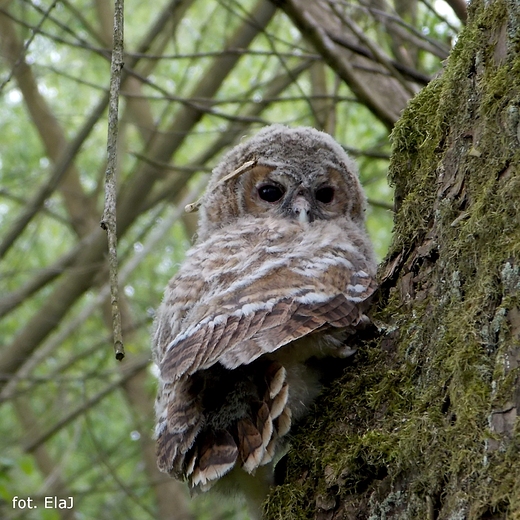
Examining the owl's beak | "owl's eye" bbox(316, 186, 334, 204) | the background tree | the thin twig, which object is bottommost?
the thin twig

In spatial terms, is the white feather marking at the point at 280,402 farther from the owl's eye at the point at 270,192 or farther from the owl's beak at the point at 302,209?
the owl's eye at the point at 270,192

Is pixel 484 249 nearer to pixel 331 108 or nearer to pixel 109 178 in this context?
pixel 109 178

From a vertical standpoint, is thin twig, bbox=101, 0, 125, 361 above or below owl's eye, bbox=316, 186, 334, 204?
below

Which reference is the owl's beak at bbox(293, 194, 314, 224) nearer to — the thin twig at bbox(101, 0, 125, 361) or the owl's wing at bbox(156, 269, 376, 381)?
the owl's wing at bbox(156, 269, 376, 381)

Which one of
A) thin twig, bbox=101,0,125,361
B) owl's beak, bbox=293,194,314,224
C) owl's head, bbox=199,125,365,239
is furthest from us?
owl's head, bbox=199,125,365,239

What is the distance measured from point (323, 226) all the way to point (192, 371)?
1077mm

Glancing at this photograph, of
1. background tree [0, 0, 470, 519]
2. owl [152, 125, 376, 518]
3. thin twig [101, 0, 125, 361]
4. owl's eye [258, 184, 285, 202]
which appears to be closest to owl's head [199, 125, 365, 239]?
owl's eye [258, 184, 285, 202]

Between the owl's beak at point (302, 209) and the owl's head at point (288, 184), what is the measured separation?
2 cm

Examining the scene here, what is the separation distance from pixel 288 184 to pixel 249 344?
150 cm

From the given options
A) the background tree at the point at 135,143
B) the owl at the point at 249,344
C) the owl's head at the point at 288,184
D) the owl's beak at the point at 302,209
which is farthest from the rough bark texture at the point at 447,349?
the background tree at the point at 135,143

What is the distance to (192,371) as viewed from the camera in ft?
6.13

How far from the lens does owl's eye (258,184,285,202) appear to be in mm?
3260

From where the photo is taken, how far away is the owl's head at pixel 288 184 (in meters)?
3.24

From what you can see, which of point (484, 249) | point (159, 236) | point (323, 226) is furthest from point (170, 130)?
point (484, 249)
